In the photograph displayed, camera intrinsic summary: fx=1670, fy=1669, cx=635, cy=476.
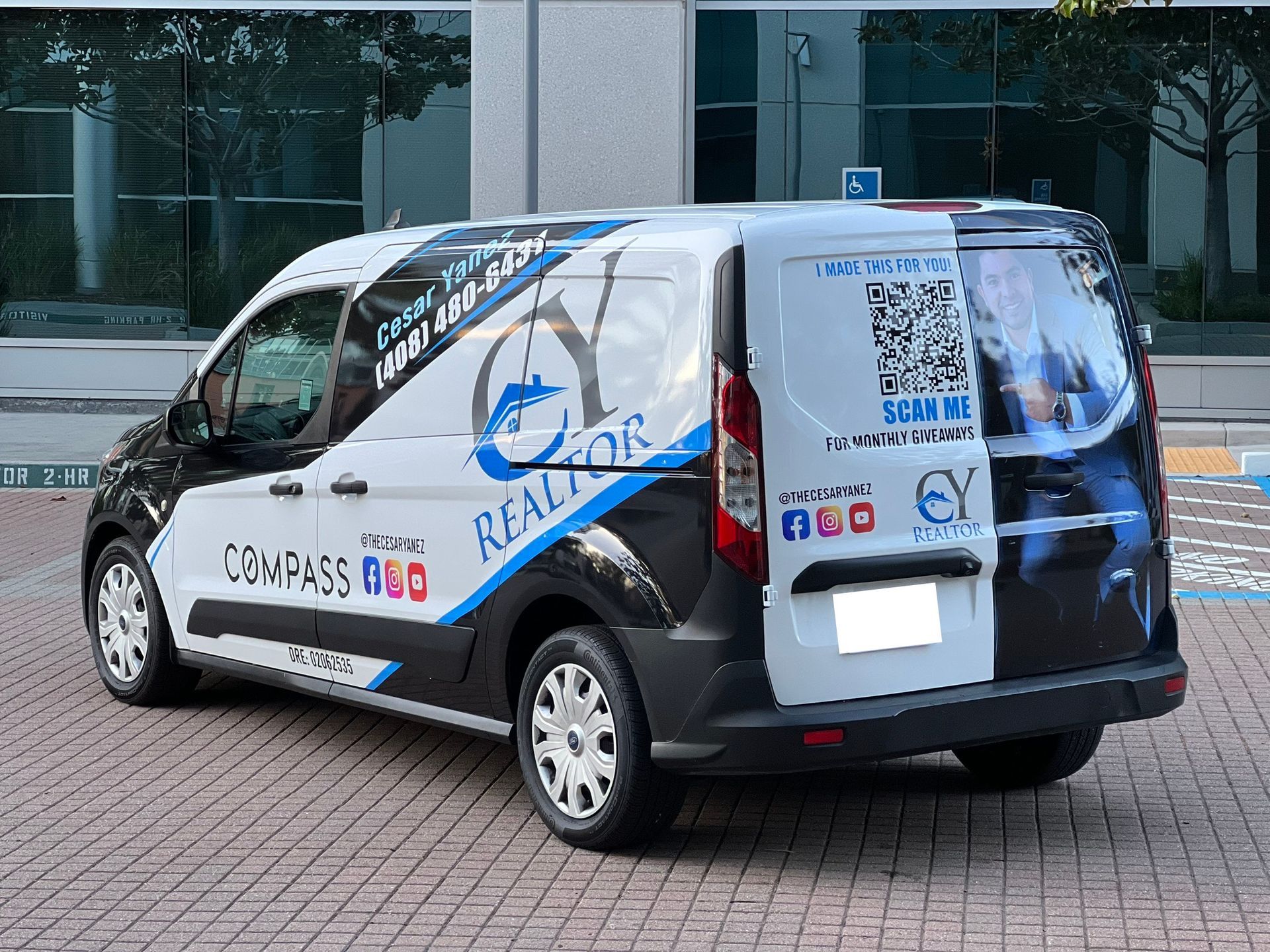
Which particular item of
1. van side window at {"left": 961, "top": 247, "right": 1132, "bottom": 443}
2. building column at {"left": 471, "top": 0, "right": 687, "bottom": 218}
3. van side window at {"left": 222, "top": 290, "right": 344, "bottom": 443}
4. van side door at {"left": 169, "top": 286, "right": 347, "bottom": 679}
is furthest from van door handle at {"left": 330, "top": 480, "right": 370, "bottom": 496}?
building column at {"left": 471, "top": 0, "right": 687, "bottom": 218}

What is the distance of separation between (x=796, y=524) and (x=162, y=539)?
322 cm

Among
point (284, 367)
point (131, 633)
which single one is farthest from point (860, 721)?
point (131, 633)

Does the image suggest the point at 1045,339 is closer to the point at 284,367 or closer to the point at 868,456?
the point at 868,456

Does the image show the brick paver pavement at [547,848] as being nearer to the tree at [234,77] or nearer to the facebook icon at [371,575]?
the facebook icon at [371,575]

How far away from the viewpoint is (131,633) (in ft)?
22.9

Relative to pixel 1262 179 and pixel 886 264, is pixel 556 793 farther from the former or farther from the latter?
pixel 1262 179

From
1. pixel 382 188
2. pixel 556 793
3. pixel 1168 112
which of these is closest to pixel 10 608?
pixel 556 793

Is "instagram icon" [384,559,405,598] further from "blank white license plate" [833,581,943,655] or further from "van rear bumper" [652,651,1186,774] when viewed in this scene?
"blank white license plate" [833,581,943,655]

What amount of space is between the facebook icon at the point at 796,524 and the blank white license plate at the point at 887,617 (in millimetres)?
210

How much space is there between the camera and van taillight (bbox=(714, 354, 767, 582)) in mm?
4473

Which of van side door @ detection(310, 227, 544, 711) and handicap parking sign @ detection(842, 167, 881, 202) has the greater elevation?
handicap parking sign @ detection(842, 167, 881, 202)

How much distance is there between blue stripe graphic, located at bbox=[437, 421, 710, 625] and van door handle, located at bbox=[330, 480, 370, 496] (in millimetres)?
583

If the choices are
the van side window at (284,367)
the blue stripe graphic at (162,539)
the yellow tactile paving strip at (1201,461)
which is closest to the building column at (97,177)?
the yellow tactile paving strip at (1201,461)

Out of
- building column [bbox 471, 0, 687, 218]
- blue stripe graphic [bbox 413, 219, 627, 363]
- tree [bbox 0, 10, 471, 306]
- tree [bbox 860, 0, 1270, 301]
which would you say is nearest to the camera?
blue stripe graphic [bbox 413, 219, 627, 363]
